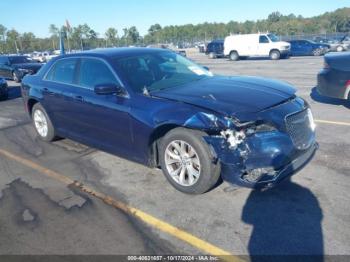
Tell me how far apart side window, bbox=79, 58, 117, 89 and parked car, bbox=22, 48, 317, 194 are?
0.01m

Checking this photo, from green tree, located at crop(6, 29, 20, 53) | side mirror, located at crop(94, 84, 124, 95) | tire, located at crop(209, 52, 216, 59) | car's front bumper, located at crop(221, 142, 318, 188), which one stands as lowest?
car's front bumper, located at crop(221, 142, 318, 188)

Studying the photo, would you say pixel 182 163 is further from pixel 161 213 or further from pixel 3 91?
pixel 3 91

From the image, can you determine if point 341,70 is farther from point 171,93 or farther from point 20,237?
point 20,237

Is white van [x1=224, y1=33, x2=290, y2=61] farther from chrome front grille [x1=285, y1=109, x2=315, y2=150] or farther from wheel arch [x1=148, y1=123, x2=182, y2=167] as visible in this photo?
wheel arch [x1=148, y1=123, x2=182, y2=167]

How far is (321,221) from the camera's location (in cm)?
329

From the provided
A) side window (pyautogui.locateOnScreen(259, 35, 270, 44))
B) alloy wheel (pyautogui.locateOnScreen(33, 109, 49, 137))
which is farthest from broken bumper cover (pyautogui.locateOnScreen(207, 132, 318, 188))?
side window (pyautogui.locateOnScreen(259, 35, 270, 44))

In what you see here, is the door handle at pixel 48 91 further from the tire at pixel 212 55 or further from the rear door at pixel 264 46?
the tire at pixel 212 55

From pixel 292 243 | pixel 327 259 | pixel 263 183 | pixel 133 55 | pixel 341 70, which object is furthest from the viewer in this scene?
pixel 341 70

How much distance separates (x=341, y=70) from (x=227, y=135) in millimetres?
4930

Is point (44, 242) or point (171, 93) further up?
point (171, 93)

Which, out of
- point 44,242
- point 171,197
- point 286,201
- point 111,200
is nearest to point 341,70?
point 286,201

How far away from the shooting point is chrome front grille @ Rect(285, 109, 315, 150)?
147 inches

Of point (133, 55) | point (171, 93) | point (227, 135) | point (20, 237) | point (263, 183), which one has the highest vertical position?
point (133, 55)

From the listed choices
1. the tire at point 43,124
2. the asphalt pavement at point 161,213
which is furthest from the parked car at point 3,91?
the asphalt pavement at point 161,213
